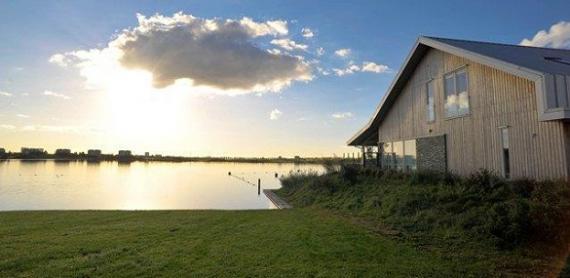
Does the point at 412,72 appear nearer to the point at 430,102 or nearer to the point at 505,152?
the point at 430,102

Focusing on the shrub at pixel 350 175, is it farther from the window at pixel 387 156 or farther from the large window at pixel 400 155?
the window at pixel 387 156

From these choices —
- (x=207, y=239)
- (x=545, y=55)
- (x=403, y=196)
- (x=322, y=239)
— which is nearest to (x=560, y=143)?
(x=403, y=196)

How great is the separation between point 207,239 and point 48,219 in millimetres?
6283

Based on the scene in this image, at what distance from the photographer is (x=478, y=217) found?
27.4 ft

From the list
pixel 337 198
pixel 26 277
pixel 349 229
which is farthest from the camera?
pixel 337 198

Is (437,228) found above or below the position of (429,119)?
below

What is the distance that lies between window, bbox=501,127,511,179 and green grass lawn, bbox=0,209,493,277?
568 cm

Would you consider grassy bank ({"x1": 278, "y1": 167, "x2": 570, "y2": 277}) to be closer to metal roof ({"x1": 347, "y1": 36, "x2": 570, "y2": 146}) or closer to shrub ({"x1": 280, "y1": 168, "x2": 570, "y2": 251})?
shrub ({"x1": 280, "y1": 168, "x2": 570, "y2": 251})

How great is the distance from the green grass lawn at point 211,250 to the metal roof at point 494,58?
21.8 feet

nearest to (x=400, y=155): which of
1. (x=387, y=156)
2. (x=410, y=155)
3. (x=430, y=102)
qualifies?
(x=410, y=155)

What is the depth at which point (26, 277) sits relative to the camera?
5527 mm

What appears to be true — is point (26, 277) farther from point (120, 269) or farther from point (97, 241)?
point (97, 241)

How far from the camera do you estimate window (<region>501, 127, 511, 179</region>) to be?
466 inches

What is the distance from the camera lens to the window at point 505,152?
1183 cm
